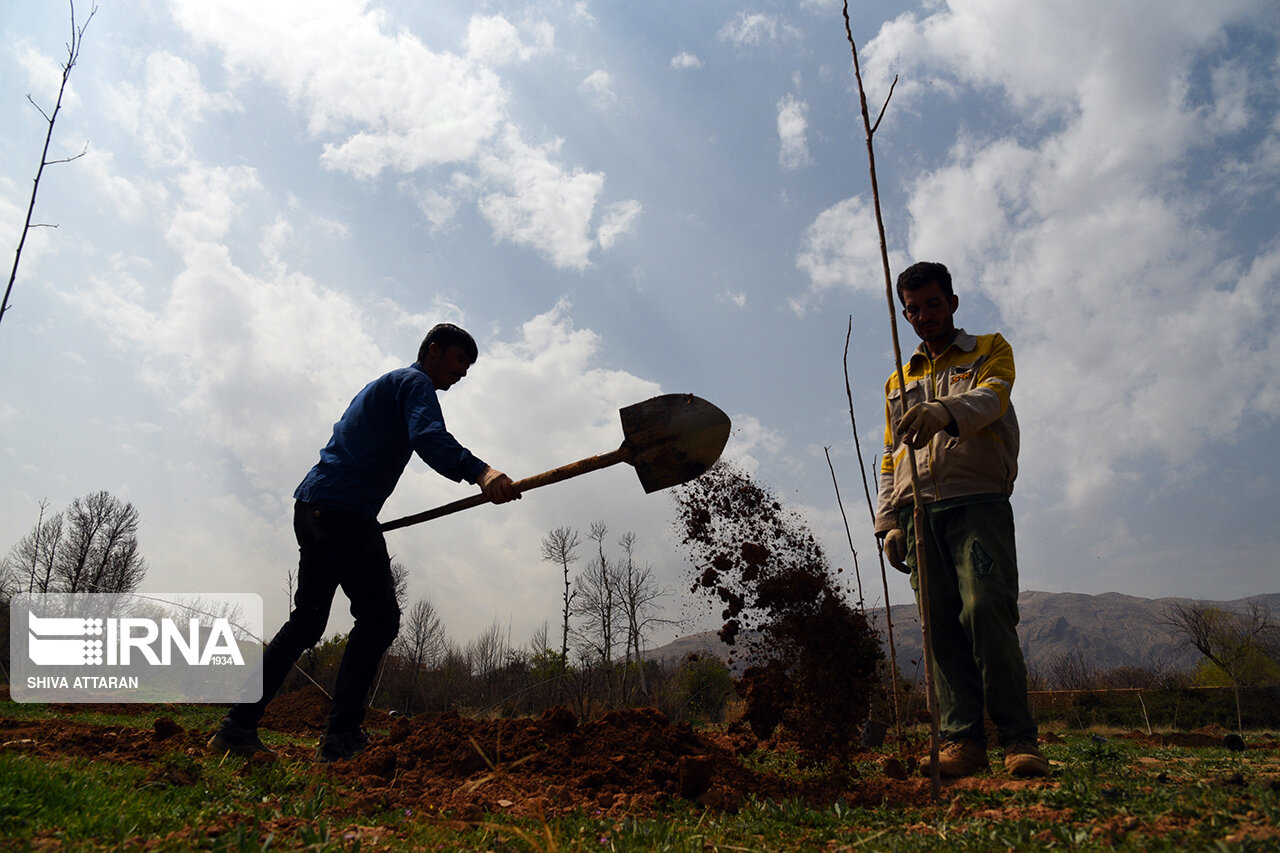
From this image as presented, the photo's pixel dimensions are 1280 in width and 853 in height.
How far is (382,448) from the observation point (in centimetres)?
332

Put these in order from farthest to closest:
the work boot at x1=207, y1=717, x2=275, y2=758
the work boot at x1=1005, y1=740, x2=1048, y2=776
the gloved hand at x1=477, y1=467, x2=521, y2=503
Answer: the gloved hand at x1=477, y1=467, x2=521, y2=503, the work boot at x1=207, y1=717, x2=275, y2=758, the work boot at x1=1005, y1=740, x2=1048, y2=776

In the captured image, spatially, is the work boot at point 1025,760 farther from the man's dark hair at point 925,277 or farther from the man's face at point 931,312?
the man's dark hair at point 925,277

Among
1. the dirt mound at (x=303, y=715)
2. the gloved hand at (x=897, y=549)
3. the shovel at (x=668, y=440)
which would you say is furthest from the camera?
the dirt mound at (x=303, y=715)

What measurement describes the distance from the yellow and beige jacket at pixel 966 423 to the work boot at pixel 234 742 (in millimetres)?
3208

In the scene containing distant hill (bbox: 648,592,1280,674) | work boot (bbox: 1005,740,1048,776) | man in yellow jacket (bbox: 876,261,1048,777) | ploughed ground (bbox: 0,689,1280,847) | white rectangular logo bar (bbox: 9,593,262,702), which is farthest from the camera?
distant hill (bbox: 648,592,1280,674)

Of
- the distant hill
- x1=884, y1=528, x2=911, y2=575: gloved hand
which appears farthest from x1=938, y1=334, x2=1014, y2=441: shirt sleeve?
the distant hill

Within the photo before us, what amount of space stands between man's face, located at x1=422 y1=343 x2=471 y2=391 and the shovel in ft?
2.39

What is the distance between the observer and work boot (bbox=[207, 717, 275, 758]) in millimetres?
2932

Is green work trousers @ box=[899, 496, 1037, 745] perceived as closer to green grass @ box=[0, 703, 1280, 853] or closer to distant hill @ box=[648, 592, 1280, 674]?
green grass @ box=[0, 703, 1280, 853]

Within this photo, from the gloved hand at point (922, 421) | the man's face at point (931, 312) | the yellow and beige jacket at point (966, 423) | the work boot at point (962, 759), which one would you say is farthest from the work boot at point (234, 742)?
the man's face at point (931, 312)

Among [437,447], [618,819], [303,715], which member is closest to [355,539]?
[437,447]

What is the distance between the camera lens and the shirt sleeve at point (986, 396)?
2.71m

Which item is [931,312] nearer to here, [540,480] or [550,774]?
[540,480]

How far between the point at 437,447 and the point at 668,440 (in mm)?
1259
